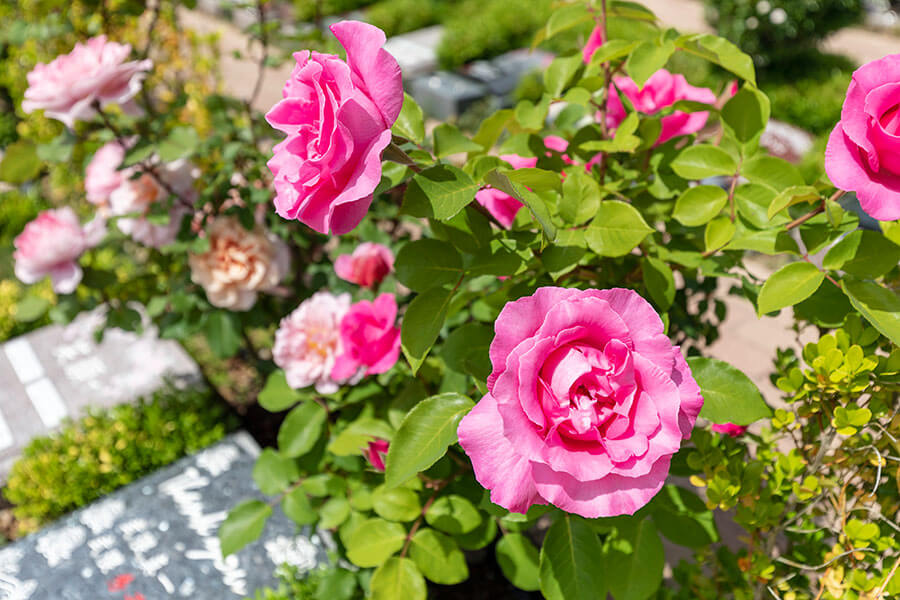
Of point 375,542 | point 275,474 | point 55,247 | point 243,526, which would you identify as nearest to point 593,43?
point 375,542

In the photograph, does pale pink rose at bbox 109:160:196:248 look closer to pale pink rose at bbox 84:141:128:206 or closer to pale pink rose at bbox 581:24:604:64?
pale pink rose at bbox 84:141:128:206

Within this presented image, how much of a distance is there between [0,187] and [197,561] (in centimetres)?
427

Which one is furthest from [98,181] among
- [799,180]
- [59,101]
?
[799,180]

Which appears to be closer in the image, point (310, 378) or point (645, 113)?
point (645, 113)

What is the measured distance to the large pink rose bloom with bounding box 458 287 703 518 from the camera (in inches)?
27.7

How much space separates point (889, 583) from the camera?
965 mm

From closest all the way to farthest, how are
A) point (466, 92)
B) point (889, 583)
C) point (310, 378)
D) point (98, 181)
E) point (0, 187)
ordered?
point (889, 583)
point (310, 378)
point (98, 181)
point (0, 187)
point (466, 92)

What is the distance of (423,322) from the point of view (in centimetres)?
93

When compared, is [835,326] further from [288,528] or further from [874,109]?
[288,528]

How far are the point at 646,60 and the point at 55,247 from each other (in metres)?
1.82

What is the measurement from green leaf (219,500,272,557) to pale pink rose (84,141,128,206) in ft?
3.52

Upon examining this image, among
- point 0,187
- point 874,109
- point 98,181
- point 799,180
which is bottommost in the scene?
point 0,187

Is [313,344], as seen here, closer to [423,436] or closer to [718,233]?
[423,436]

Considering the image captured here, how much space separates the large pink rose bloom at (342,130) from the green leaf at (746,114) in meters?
0.65
